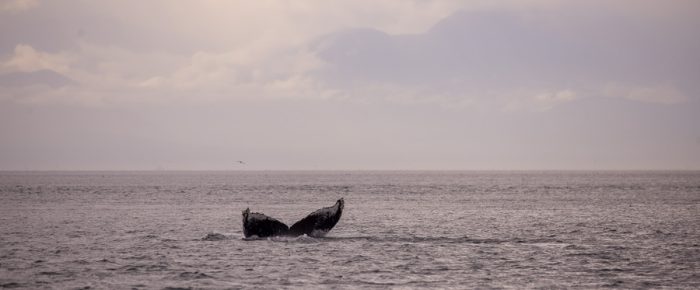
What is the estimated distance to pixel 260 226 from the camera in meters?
45.3

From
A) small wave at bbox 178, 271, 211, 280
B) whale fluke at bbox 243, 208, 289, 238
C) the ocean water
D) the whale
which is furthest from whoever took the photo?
the whale

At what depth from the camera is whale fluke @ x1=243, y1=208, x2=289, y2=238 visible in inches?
1773

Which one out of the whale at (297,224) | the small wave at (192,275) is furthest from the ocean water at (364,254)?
the whale at (297,224)

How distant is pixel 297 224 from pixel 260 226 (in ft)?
8.61

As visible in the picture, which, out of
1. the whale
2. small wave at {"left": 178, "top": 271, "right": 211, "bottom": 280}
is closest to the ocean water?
small wave at {"left": 178, "top": 271, "right": 211, "bottom": 280}

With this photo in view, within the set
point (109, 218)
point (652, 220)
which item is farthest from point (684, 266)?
point (109, 218)

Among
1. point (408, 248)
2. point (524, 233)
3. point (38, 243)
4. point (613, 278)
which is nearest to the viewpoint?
point (613, 278)

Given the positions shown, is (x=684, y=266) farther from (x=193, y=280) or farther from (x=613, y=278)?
(x=193, y=280)

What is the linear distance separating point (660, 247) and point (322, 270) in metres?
20.0

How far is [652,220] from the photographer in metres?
60.5

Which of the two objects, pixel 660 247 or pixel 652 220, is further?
pixel 652 220

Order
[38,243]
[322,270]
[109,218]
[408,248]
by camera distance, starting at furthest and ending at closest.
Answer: [109,218]
[38,243]
[408,248]
[322,270]

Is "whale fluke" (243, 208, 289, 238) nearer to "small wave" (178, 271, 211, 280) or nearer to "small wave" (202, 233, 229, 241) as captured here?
"small wave" (202, 233, 229, 241)

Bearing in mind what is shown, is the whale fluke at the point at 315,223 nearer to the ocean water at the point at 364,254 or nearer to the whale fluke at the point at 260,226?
the ocean water at the point at 364,254
